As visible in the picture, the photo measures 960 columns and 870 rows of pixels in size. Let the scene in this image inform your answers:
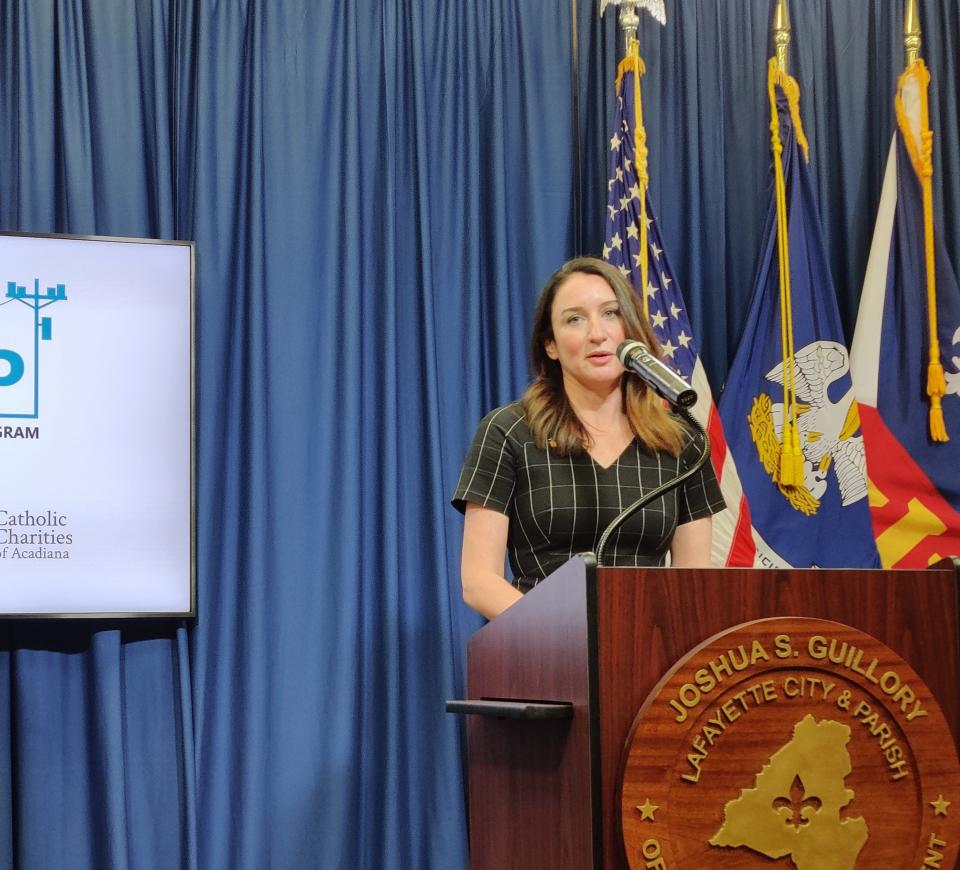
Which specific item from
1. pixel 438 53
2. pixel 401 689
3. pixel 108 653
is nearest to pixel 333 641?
pixel 401 689

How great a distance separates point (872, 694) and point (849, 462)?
94.8 inches

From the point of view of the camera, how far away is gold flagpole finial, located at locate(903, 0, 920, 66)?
3787 mm

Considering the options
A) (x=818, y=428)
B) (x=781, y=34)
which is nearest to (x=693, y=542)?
(x=818, y=428)

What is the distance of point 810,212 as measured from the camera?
376 cm

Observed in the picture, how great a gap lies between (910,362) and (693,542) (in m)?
1.78

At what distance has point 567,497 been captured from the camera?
2.11 metres

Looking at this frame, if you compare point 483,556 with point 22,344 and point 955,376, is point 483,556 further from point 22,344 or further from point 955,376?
point 955,376

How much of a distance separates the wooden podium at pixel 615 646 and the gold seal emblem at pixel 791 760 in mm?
24

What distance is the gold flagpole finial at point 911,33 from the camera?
3787mm

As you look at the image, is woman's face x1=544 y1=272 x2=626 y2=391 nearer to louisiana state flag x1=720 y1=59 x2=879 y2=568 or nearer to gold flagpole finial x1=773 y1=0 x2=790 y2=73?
louisiana state flag x1=720 y1=59 x2=879 y2=568

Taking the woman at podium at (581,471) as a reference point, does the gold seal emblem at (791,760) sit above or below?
below

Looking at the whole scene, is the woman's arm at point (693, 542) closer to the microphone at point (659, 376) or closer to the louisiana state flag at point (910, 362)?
the microphone at point (659, 376)

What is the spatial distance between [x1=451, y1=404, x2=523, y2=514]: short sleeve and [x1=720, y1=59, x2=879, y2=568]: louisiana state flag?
1.61 meters

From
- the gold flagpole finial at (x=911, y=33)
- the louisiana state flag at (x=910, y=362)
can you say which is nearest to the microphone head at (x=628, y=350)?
the louisiana state flag at (x=910, y=362)
